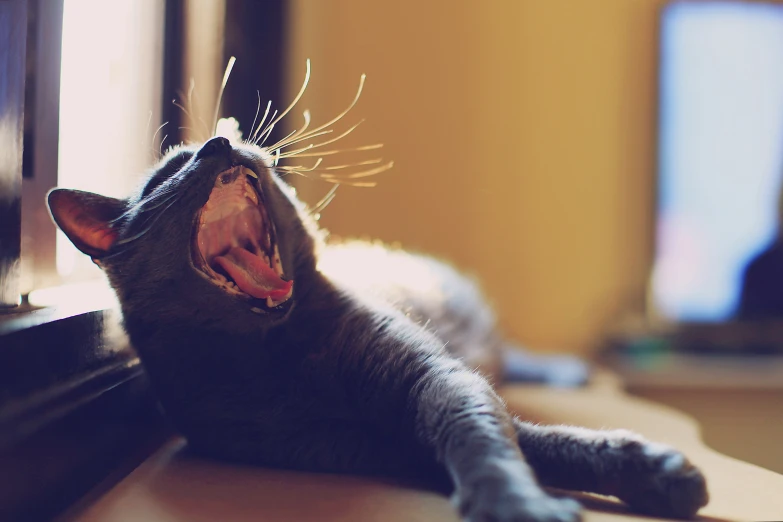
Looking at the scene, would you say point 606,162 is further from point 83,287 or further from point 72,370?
point 72,370

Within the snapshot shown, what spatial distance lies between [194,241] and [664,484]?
603 mm

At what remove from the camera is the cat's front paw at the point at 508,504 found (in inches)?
21.5

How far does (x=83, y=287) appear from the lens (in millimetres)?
1105

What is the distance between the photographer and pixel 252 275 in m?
0.91

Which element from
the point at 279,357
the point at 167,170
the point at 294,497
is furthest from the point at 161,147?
the point at 294,497

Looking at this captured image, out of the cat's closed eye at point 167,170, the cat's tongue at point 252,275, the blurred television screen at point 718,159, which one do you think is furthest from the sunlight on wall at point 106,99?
the blurred television screen at point 718,159

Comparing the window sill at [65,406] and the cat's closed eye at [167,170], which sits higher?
the cat's closed eye at [167,170]

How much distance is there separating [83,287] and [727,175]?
1967 mm

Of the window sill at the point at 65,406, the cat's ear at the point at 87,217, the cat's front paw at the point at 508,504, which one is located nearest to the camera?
the cat's front paw at the point at 508,504

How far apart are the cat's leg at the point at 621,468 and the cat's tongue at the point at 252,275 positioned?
35 cm

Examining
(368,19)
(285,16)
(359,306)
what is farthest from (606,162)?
(359,306)

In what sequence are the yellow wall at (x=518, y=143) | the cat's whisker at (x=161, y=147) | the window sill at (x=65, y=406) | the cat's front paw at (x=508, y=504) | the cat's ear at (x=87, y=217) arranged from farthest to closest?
the yellow wall at (x=518, y=143), the cat's whisker at (x=161, y=147), the cat's ear at (x=87, y=217), the window sill at (x=65, y=406), the cat's front paw at (x=508, y=504)

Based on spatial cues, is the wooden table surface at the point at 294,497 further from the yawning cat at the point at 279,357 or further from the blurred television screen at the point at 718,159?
the blurred television screen at the point at 718,159

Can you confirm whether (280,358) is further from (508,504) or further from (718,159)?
(718,159)
